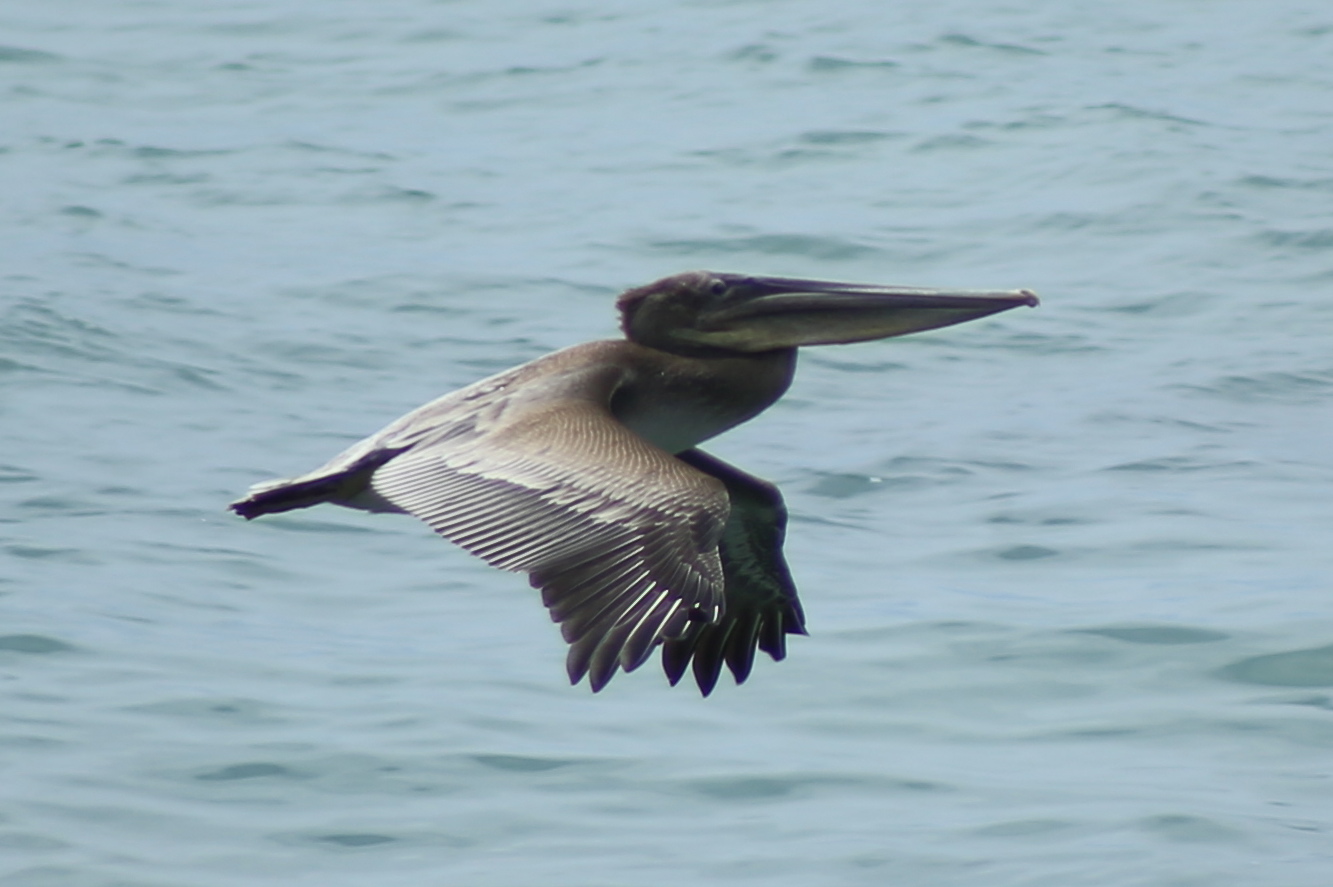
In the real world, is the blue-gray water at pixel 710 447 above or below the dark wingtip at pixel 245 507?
below

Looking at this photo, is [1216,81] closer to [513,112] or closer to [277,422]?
[513,112]

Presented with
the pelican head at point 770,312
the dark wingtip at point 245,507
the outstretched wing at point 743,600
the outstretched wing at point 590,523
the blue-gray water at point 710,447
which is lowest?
the blue-gray water at point 710,447

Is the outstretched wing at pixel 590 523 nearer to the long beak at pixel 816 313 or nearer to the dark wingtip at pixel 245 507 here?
the dark wingtip at pixel 245 507

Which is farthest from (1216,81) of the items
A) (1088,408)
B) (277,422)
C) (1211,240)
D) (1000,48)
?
(277,422)

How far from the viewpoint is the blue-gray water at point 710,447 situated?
19.6 ft

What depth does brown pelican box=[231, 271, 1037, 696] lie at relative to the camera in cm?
402

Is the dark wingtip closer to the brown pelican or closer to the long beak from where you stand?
the brown pelican

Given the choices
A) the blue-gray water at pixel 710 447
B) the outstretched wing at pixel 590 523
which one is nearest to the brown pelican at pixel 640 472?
the outstretched wing at pixel 590 523

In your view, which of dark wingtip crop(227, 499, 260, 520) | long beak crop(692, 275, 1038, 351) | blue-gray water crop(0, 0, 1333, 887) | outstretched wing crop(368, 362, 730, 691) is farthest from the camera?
blue-gray water crop(0, 0, 1333, 887)

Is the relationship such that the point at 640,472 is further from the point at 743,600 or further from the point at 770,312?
the point at 743,600

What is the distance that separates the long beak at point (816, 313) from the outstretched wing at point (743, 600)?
1.11 ft

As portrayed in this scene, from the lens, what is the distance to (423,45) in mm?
18406

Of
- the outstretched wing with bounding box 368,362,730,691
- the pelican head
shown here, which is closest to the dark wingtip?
the outstretched wing with bounding box 368,362,730,691

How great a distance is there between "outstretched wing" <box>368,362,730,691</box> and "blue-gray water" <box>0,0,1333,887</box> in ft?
5.40
